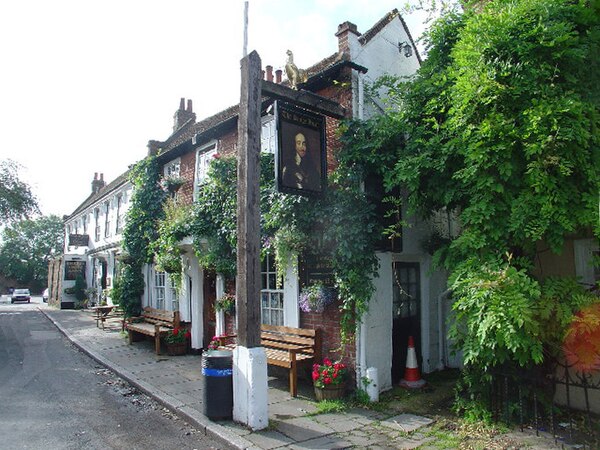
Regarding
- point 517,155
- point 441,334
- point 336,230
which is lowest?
point 441,334

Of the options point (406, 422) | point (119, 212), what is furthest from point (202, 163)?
point (119, 212)

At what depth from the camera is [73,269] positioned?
27375 mm

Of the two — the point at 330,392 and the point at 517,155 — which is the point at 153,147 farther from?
the point at 517,155

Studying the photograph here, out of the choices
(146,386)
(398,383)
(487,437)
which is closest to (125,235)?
(146,386)

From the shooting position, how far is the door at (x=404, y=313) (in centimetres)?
842

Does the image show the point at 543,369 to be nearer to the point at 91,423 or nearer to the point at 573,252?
the point at 573,252

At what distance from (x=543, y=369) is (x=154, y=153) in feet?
43.2

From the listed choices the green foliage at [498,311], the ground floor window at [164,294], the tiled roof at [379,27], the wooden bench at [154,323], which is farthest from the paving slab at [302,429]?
the ground floor window at [164,294]

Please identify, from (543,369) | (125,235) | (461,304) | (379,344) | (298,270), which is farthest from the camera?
(125,235)

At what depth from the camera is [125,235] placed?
1480 cm

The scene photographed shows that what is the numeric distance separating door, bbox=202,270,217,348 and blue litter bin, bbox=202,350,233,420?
17.3 feet

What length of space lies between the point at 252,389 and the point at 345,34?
6606 millimetres

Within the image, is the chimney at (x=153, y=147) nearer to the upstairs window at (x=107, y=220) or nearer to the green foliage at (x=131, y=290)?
the green foliage at (x=131, y=290)

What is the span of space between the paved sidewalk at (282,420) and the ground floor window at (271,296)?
4.18ft
